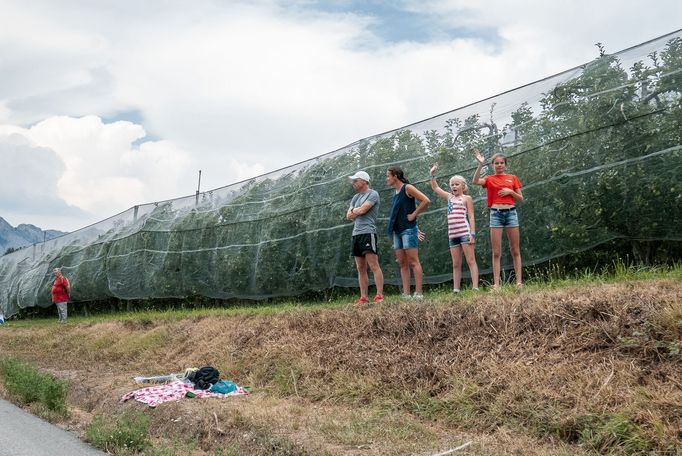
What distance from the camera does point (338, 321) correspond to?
8172 millimetres

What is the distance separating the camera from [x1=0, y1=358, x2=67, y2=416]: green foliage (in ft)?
25.4

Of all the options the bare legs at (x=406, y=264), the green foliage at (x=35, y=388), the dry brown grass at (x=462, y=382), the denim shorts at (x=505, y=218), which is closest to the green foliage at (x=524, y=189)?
the denim shorts at (x=505, y=218)

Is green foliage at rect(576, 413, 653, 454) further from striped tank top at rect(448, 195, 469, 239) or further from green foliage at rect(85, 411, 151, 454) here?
striped tank top at rect(448, 195, 469, 239)

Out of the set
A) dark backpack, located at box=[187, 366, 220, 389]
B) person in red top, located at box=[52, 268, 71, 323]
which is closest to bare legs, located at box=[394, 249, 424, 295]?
dark backpack, located at box=[187, 366, 220, 389]

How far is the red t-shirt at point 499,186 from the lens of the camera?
26.4 ft

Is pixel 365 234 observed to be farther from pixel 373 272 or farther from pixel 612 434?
pixel 612 434

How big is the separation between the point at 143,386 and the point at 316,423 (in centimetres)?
337

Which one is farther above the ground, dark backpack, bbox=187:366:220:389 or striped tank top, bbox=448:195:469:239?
striped tank top, bbox=448:195:469:239

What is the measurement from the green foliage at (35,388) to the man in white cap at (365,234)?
368cm

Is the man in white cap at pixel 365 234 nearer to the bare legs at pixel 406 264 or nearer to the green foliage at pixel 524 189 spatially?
the bare legs at pixel 406 264

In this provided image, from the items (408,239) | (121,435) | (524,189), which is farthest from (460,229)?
(121,435)

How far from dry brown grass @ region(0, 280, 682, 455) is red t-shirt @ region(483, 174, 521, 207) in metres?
1.49

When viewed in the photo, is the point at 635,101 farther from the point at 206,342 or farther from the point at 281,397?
the point at 206,342

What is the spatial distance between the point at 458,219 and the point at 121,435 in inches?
178
